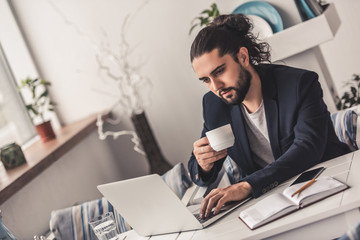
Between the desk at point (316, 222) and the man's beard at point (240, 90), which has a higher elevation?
the man's beard at point (240, 90)

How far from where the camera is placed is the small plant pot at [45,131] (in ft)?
11.4

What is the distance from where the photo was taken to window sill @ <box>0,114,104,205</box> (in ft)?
8.23

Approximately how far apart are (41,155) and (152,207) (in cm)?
157

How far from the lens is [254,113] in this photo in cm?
209

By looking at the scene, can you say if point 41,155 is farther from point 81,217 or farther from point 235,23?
point 235,23

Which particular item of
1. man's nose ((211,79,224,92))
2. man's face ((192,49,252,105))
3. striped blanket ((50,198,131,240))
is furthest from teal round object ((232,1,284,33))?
striped blanket ((50,198,131,240))

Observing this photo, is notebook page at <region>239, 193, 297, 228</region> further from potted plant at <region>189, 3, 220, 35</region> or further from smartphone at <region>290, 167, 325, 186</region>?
potted plant at <region>189, 3, 220, 35</region>

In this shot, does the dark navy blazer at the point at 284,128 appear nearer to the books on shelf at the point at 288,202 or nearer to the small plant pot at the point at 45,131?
the books on shelf at the point at 288,202

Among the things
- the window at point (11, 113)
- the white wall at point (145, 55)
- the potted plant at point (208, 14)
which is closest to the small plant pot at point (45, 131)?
the window at point (11, 113)

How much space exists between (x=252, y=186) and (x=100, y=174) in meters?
2.43

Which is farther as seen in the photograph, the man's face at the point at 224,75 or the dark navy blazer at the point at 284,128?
the man's face at the point at 224,75

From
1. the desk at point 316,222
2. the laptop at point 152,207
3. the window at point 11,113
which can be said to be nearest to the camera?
the desk at point 316,222

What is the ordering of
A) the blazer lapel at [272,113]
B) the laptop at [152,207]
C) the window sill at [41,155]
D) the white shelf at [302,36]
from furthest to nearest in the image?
1. the white shelf at [302,36]
2. the window sill at [41,155]
3. the blazer lapel at [272,113]
4. the laptop at [152,207]

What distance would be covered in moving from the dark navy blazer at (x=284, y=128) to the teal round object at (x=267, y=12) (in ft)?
4.26
